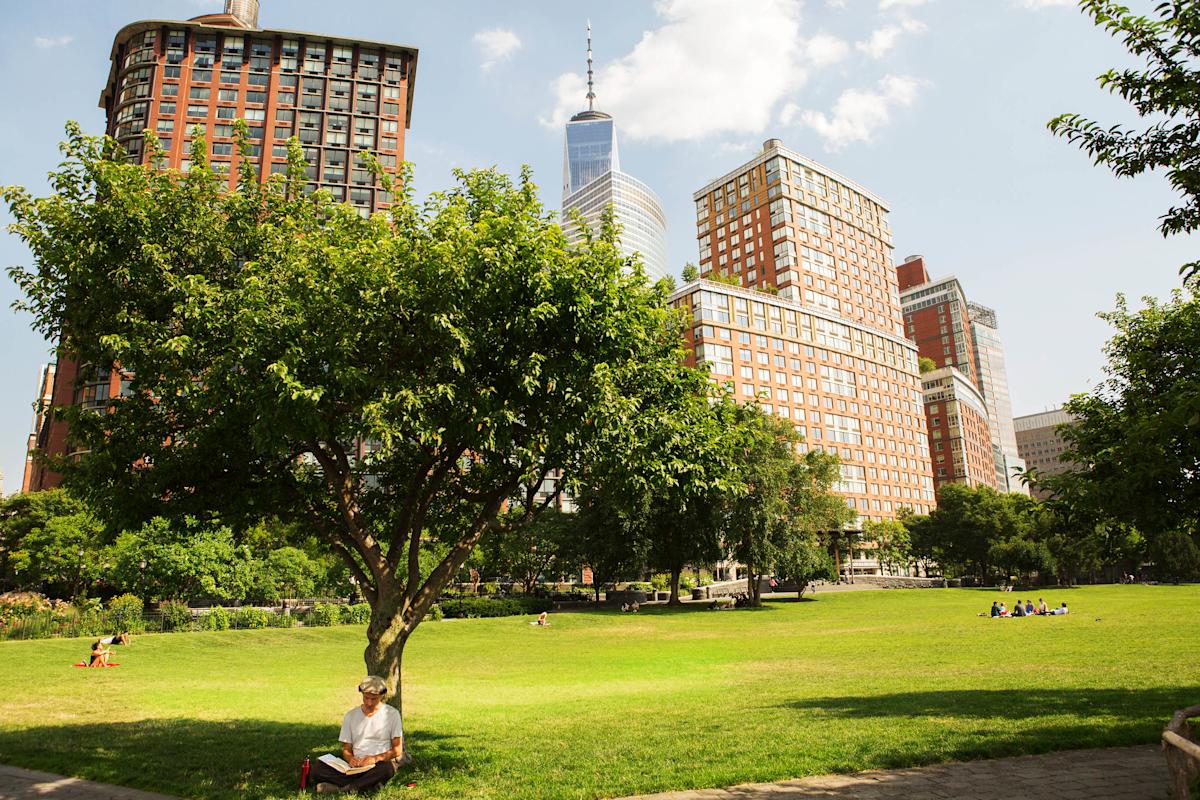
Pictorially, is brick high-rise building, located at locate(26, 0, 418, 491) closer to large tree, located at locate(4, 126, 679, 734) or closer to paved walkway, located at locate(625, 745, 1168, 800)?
large tree, located at locate(4, 126, 679, 734)

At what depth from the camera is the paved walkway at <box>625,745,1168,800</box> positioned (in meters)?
8.76

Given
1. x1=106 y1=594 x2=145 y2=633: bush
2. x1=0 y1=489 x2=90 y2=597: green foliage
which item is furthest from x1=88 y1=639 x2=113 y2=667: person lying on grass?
x1=0 y1=489 x2=90 y2=597: green foliage

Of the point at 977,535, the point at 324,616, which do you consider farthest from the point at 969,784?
the point at 977,535

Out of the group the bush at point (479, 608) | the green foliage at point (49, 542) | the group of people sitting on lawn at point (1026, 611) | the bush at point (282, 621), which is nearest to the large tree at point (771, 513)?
the group of people sitting on lawn at point (1026, 611)

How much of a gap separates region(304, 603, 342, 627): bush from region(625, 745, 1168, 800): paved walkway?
40172mm

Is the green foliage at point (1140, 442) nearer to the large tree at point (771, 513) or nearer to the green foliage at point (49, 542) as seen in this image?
the large tree at point (771, 513)

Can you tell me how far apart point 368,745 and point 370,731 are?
169 millimetres

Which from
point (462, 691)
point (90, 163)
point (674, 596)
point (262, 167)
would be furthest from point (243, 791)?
point (262, 167)

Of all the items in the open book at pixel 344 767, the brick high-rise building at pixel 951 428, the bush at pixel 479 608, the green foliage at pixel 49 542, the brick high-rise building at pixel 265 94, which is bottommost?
the bush at pixel 479 608

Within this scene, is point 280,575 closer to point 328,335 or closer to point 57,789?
point 57,789

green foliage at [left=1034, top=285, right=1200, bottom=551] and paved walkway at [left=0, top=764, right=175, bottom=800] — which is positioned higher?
green foliage at [left=1034, top=285, right=1200, bottom=551]

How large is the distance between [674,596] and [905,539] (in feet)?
183

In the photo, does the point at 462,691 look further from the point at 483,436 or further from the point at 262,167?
the point at 262,167

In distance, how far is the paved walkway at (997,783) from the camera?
28.7 ft
